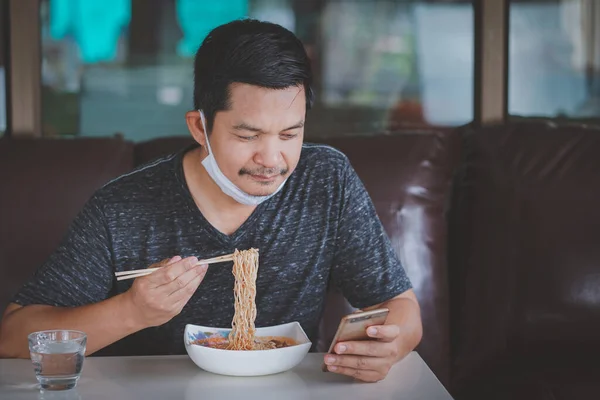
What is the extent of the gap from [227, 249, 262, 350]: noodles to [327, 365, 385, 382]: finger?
0.21 metres

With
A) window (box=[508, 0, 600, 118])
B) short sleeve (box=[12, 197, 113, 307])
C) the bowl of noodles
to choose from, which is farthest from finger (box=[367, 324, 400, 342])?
window (box=[508, 0, 600, 118])

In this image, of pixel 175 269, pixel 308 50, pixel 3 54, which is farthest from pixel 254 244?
pixel 308 50

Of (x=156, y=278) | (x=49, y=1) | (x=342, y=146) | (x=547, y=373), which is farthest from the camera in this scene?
(x=49, y=1)

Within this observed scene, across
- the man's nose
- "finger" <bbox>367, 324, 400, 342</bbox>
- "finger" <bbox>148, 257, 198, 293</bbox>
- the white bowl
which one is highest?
the man's nose

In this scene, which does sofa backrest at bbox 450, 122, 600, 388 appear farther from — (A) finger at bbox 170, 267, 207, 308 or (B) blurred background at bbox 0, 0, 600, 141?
(B) blurred background at bbox 0, 0, 600, 141

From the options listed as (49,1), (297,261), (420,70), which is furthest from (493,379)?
(49,1)

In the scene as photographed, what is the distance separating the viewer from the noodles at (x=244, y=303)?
5.67 ft

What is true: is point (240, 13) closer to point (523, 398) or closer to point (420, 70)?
point (420, 70)

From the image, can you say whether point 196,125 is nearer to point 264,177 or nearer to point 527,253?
point 264,177

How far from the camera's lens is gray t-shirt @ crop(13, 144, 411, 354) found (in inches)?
80.7

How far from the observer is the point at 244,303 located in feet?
5.91

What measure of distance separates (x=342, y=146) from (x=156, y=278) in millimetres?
1140

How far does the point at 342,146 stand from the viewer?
262 centimetres

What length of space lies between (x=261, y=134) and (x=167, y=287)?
44cm
